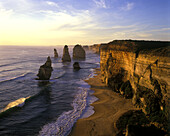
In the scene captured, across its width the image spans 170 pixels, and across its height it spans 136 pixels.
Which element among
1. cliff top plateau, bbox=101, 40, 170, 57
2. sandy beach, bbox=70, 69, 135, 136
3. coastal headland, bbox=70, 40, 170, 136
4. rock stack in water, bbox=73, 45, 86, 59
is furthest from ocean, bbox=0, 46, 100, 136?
rock stack in water, bbox=73, 45, 86, 59

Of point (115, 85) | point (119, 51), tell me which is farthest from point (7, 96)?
point (119, 51)

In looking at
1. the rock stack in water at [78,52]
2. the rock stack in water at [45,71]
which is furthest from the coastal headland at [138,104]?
the rock stack in water at [78,52]

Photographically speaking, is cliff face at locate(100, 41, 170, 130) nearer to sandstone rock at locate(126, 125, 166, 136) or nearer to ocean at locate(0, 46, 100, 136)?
sandstone rock at locate(126, 125, 166, 136)

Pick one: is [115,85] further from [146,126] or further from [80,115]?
[146,126]

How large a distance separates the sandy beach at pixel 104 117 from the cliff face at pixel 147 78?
70.5 inches

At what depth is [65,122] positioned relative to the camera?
1458 centimetres

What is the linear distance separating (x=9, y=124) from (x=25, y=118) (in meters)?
1.80

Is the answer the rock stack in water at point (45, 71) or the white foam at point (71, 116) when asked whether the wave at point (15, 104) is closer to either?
the white foam at point (71, 116)

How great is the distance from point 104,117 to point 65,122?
4.83 m

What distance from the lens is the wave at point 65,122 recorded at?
12.9 meters

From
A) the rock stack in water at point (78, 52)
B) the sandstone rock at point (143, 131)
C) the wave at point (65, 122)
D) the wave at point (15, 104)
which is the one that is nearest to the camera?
the sandstone rock at point (143, 131)

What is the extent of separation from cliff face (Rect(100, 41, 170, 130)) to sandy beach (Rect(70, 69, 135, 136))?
1791 mm

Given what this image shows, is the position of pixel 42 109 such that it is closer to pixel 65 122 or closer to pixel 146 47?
pixel 65 122

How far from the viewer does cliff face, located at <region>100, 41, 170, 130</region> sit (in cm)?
1159
